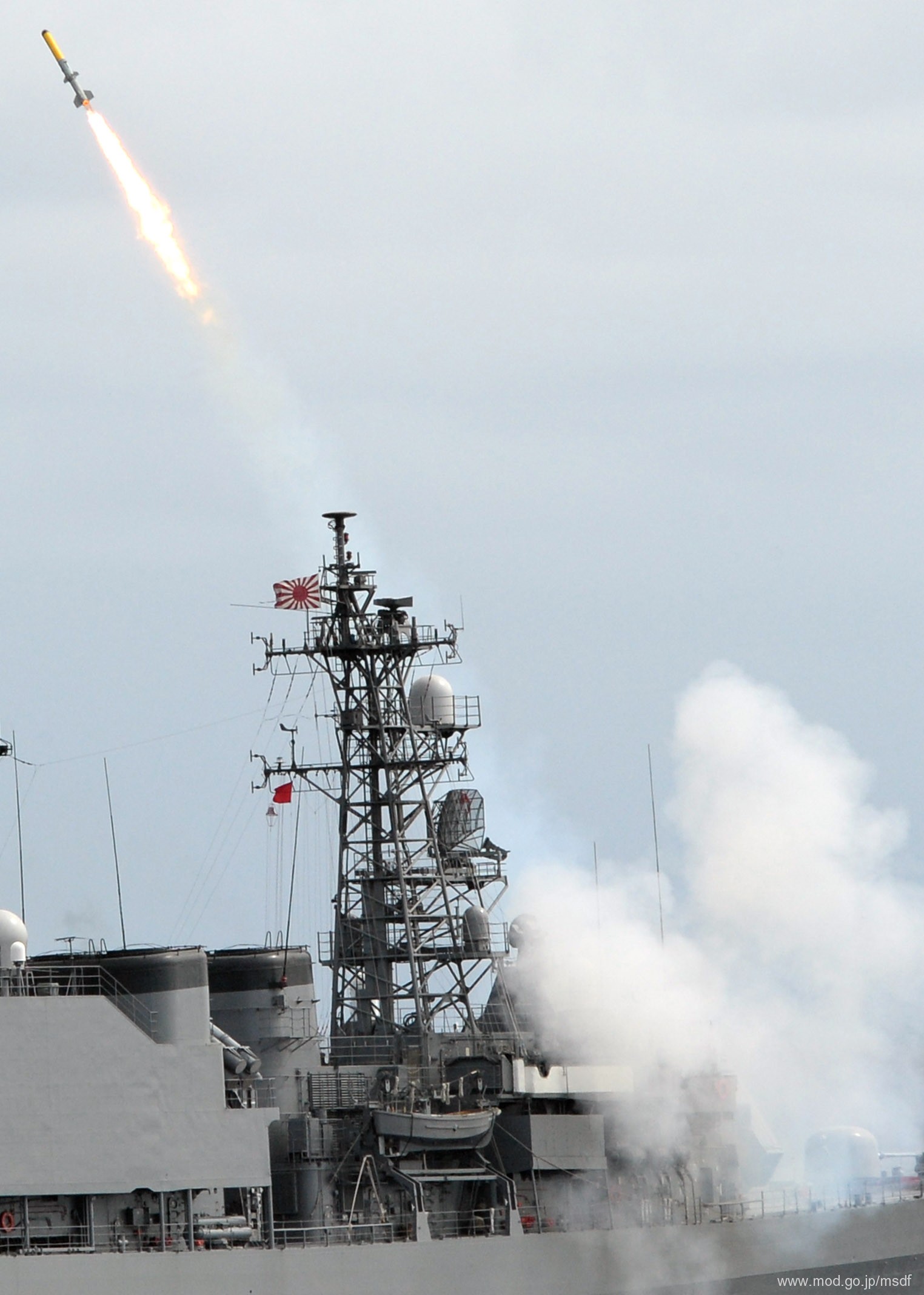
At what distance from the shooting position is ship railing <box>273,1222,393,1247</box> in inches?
1246

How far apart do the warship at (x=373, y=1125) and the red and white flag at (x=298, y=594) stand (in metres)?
0.04

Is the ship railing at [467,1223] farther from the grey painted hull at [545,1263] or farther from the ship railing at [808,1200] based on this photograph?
the ship railing at [808,1200]

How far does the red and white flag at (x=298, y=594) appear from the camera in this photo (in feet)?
123

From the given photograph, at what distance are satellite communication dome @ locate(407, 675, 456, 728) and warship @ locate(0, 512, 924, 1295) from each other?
0.15 feet

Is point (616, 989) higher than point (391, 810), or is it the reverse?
point (391, 810)

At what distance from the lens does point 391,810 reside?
37906mm

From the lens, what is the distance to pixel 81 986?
29.9m

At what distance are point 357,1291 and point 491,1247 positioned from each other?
2451 millimetres

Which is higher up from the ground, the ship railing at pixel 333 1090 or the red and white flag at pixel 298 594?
the red and white flag at pixel 298 594

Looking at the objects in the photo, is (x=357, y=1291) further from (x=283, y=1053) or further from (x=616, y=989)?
(x=616, y=989)

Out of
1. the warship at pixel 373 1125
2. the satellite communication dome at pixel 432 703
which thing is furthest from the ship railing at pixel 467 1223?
the satellite communication dome at pixel 432 703

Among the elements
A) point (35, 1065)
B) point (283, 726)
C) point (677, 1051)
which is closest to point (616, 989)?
point (677, 1051)

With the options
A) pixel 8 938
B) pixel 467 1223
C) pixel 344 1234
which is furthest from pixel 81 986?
pixel 467 1223

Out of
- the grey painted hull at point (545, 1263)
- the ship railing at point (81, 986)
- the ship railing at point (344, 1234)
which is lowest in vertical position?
the grey painted hull at point (545, 1263)
